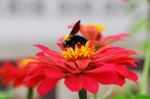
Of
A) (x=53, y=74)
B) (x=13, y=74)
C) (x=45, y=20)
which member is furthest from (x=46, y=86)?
(x=45, y=20)

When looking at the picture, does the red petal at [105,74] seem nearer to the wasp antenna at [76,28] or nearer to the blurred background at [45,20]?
the wasp antenna at [76,28]

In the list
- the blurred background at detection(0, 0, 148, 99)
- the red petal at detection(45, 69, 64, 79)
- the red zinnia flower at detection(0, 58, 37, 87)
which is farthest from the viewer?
the blurred background at detection(0, 0, 148, 99)

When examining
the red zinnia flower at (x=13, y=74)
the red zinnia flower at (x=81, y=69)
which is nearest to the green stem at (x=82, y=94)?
the red zinnia flower at (x=81, y=69)

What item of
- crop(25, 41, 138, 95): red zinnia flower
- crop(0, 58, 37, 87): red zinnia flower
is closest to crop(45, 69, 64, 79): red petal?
crop(25, 41, 138, 95): red zinnia flower

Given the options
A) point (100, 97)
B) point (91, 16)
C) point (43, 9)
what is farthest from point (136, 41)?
point (100, 97)

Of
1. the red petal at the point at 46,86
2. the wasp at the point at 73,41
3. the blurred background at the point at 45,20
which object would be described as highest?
the wasp at the point at 73,41

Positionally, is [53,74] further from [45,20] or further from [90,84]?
[45,20]

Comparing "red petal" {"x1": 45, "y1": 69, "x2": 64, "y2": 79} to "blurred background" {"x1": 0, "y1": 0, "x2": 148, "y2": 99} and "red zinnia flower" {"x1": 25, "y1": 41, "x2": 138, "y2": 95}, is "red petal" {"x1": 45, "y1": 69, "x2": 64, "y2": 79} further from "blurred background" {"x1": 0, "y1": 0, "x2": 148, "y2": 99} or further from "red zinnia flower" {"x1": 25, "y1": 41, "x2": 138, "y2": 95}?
"blurred background" {"x1": 0, "y1": 0, "x2": 148, "y2": 99}
